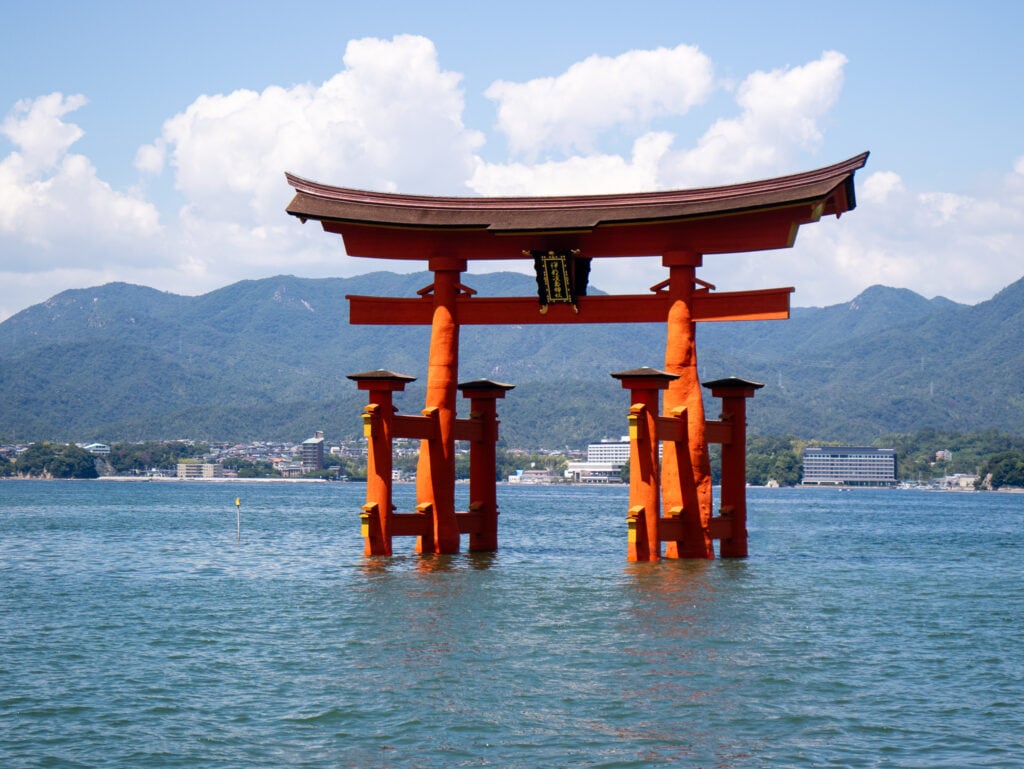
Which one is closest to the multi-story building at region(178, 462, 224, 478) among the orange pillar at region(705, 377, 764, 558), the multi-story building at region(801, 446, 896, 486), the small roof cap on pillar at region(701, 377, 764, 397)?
the multi-story building at region(801, 446, 896, 486)

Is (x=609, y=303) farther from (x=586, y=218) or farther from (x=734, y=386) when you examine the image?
(x=734, y=386)

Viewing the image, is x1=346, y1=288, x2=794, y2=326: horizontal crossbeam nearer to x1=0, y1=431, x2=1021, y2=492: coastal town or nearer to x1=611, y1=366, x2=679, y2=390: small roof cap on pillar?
x1=611, y1=366, x2=679, y2=390: small roof cap on pillar

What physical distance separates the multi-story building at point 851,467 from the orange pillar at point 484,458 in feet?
499

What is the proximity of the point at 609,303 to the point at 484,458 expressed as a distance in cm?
482

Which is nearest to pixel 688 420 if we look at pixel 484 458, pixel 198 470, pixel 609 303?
pixel 609 303

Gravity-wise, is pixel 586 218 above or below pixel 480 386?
above

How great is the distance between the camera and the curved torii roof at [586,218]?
24562 mm

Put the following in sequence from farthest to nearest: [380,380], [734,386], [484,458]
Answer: [484,458] → [734,386] → [380,380]

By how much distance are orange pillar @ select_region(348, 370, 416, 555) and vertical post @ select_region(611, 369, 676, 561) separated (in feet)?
14.6

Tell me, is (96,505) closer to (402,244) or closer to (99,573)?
(99,573)

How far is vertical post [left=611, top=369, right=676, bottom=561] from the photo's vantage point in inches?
942

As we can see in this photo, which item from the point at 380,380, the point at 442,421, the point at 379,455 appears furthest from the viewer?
the point at 442,421

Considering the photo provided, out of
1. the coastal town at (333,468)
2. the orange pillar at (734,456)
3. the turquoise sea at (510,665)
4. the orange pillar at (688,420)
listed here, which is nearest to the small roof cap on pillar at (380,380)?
the turquoise sea at (510,665)

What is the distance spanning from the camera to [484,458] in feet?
94.6
